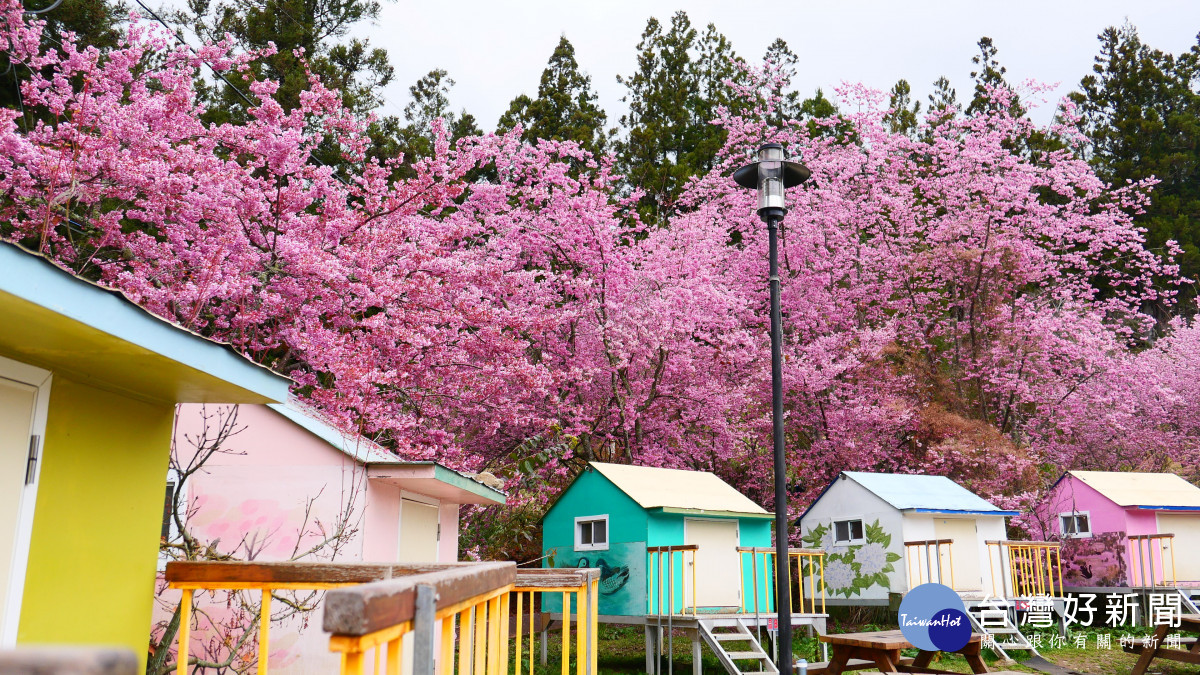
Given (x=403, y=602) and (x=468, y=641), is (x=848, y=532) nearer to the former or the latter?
(x=468, y=641)

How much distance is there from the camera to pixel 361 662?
5.48 feet

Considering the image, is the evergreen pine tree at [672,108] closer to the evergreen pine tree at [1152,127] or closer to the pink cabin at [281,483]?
the evergreen pine tree at [1152,127]

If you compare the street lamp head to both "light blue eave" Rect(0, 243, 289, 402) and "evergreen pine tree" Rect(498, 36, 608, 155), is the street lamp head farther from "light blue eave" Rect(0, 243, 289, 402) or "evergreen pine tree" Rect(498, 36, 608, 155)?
"evergreen pine tree" Rect(498, 36, 608, 155)

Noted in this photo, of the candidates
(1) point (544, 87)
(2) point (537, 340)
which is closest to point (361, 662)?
(2) point (537, 340)

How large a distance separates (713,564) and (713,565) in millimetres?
20

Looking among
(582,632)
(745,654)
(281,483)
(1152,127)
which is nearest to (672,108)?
(1152,127)

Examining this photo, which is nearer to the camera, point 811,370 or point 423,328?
point 423,328

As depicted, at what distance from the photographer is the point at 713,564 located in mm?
14250

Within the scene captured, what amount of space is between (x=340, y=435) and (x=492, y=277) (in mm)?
6669

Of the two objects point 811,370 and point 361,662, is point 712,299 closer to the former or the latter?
point 811,370

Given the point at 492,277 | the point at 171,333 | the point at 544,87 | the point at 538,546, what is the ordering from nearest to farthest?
the point at 171,333
the point at 492,277
the point at 538,546
the point at 544,87

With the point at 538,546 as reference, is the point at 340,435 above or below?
above

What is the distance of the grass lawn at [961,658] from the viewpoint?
13859 millimetres

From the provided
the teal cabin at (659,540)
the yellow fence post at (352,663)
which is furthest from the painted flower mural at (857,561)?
the yellow fence post at (352,663)
